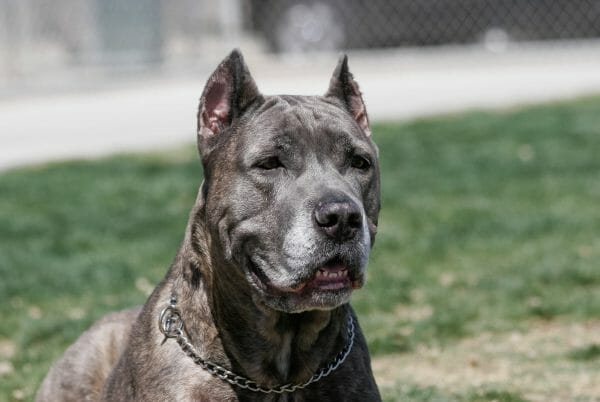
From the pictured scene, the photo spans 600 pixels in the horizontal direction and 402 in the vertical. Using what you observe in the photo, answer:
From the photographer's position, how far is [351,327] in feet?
15.4

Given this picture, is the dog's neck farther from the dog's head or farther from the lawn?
the lawn

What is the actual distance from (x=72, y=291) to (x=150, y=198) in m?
2.63

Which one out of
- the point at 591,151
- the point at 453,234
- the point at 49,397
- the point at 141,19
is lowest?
the point at 49,397

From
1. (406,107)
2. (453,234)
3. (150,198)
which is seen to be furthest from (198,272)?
(406,107)

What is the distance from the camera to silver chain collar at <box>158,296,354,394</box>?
4395mm

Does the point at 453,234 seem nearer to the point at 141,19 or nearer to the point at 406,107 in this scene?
the point at 406,107

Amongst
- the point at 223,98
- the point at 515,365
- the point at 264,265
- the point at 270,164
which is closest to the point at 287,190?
the point at 270,164

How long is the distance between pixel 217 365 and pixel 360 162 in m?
0.94

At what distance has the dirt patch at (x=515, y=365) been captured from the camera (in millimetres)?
6184

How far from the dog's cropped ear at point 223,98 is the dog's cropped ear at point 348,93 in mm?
405

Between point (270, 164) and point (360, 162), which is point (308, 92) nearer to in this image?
point (360, 162)

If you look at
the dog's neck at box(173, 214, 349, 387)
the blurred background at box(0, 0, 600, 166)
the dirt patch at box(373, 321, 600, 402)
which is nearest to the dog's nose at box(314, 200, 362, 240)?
the dog's neck at box(173, 214, 349, 387)

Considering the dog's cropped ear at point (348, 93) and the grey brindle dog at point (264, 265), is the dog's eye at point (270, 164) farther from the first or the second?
the dog's cropped ear at point (348, 93)

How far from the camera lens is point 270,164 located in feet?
14.3
